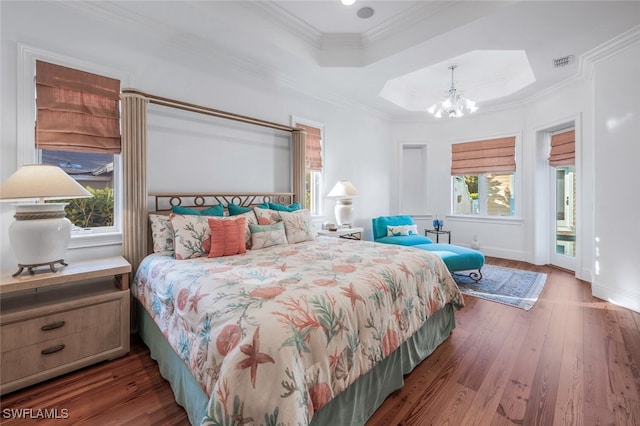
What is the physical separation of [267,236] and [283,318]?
1.56 metres

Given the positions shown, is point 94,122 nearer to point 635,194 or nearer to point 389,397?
point 389,397

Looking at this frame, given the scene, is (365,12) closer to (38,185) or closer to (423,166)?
(38,185)

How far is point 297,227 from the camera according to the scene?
2.95m

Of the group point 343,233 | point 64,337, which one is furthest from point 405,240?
point 64,337

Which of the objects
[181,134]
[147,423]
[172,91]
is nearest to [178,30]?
[172,91]

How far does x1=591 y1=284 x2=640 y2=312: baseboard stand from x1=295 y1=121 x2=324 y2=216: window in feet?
11.9

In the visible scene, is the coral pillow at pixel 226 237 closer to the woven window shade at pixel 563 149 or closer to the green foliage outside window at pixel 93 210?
the green foliage outside window at pixel 93 210

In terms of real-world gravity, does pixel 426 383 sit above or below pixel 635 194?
below

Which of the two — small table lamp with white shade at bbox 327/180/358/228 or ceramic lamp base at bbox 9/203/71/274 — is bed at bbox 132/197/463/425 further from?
small table lamp with white shade at bbox 327/180/358/228

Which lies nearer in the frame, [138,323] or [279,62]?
[138,323]

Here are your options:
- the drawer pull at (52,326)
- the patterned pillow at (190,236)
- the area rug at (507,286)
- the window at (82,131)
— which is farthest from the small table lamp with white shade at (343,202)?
the drawer pull at (52,326)

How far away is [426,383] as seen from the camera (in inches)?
70.4

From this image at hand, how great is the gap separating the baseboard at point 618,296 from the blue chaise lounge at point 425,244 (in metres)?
1.21

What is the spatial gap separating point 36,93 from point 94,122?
37 cm
